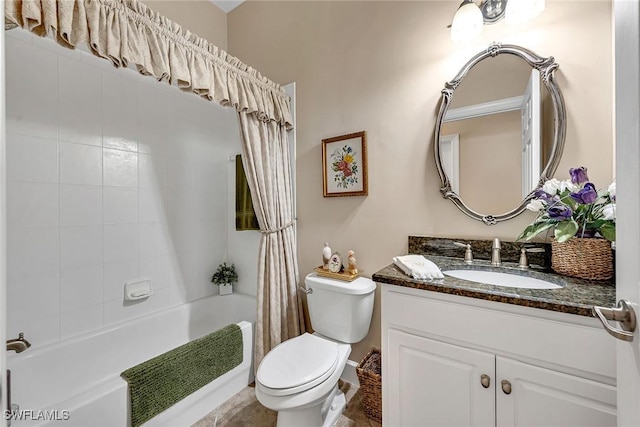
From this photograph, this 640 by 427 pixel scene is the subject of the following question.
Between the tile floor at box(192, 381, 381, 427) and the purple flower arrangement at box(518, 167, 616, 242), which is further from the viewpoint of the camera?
the tile floor at box(192, 381, 381, 427)

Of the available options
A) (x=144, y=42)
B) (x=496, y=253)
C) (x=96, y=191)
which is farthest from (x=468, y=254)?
(x=96, y=191)

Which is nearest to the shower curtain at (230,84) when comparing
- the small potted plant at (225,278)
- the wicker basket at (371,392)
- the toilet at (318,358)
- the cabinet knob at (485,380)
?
the toilet at (318,358)

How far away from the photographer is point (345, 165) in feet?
6.00

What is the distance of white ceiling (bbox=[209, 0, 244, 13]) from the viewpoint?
7.72ft

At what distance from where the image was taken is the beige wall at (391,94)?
118cm

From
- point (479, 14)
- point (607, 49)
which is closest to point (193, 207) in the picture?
point (479, 14)

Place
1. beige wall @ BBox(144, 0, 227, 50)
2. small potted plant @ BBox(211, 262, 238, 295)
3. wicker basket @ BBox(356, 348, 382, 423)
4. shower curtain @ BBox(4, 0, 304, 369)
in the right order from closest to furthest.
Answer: shower curtain @ BBox(4, 0, 304, 369), wicker basket @ BBox(356, 348, 382, 423), beige wall @ BBox(144, 0, 227, 50), small potted plant @ BBox(211, 262, 238, 295)

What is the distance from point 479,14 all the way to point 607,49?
54 centimetres

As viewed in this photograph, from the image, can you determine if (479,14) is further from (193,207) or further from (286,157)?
(193,207)

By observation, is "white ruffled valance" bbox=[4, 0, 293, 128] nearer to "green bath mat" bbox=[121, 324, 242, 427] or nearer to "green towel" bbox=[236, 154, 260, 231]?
"green towel" bbox=[236, 154, 260, 231]

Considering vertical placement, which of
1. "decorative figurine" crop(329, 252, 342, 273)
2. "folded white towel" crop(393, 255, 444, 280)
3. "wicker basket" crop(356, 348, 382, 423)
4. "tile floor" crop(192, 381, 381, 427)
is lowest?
"tile floor" crop(192, 381, 381, 427)

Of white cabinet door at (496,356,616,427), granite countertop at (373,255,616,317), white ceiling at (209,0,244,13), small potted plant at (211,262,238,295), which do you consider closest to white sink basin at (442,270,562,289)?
granite countertop at (373,255,616,317)

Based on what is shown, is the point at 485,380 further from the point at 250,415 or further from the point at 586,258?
the point at 250,415

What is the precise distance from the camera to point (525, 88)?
1.31 meters
